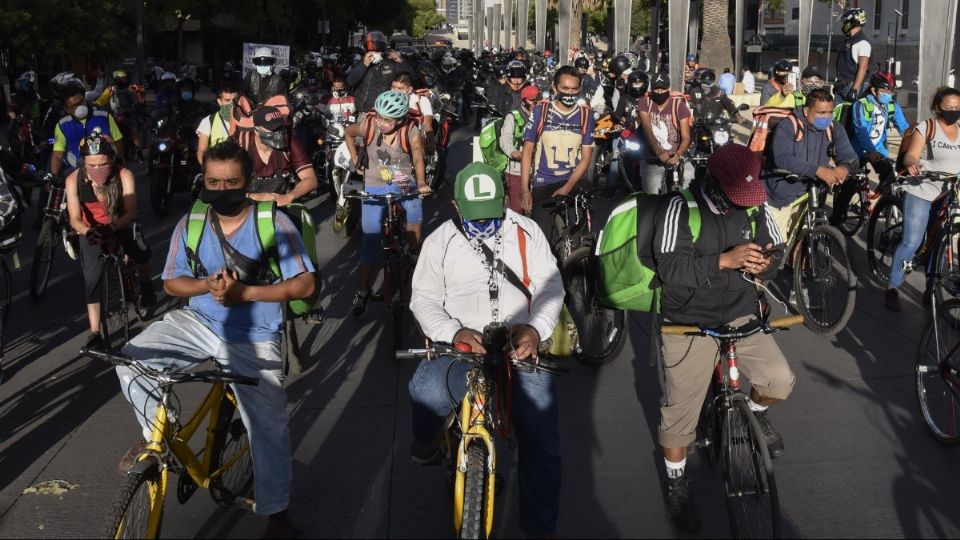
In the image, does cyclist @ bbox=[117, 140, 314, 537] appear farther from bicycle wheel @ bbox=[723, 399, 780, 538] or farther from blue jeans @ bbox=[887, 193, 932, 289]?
blue jeans @ bbox=[887, 193, 932, 289]

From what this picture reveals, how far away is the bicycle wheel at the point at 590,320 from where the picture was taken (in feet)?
23.9

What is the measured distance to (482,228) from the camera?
14.8 ft

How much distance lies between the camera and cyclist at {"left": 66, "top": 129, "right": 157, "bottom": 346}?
7.48m

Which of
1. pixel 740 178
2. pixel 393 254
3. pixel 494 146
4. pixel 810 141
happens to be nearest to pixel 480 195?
pixel 740 178

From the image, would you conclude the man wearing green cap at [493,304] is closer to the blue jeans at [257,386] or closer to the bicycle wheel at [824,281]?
the blue jeans at [257,386]

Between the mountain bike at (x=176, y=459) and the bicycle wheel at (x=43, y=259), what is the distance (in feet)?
16.7

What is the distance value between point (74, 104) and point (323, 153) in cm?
696

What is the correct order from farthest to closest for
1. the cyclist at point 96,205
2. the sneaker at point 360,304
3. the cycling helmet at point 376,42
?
the cycling helmet at point 376,42 → the sneaker at point 360,304 → the cyclist at point 96,205

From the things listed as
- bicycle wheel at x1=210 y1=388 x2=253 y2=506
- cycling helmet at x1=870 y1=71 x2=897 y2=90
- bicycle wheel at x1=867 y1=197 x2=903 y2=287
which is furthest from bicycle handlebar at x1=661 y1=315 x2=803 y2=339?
cycling helmet at x1=870 y1=71 x2=897 y2=90

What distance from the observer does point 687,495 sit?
4.89 m

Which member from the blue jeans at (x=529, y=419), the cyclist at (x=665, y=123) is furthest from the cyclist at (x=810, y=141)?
the blue jeans at (x=529, y=419)

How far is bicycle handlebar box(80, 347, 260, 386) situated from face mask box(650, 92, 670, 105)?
799cm

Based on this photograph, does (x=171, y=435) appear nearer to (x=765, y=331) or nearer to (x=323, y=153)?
(x=765, y=331)

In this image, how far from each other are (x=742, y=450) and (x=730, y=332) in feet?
1.62
